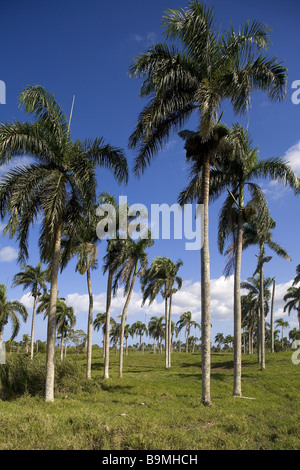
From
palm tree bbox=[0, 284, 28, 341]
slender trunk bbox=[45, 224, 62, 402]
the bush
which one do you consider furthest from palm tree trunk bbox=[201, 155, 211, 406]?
palm tree bbox=[0, 284, 28, 341]

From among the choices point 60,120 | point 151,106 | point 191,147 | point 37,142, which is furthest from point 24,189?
point 191,147

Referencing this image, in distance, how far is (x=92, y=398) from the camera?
15.1 metres

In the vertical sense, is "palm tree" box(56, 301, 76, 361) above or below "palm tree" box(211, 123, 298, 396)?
below

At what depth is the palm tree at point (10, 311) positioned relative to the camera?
3550 cm

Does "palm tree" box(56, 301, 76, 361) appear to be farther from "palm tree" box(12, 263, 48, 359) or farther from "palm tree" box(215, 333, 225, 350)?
"palm tree" box(215, 333, 225, 350)

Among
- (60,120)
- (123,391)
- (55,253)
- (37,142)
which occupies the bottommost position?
(123,391)

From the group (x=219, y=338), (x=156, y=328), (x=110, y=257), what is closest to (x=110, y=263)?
(x=110, y=257)

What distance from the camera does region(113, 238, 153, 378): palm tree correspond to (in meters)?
26.1

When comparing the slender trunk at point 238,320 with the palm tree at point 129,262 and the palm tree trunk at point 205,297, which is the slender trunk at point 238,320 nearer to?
the palm tree trunk at point 205,297

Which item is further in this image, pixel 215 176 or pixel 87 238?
pixel 87 238

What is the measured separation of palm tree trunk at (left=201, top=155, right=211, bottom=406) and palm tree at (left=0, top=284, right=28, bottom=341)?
27.9m

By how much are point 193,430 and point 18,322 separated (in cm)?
3247

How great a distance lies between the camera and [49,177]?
47.5 ft
